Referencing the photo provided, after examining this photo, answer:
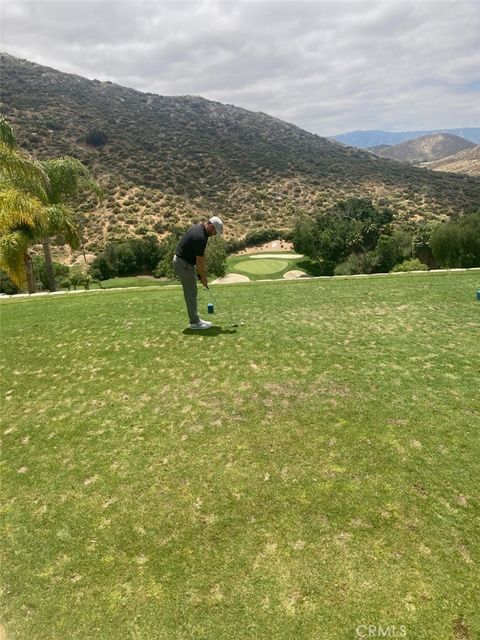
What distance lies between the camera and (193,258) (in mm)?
9852

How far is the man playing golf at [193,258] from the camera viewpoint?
958 centimetres

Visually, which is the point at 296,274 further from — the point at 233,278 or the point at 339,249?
the point at 233,278

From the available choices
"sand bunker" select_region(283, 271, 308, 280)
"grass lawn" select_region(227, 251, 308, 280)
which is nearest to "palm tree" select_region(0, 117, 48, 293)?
"grass lawn" select_region(227, 251, 308, 280)

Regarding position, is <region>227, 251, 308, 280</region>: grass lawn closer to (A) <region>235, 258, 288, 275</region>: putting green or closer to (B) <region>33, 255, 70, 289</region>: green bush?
(A) <region>235, 258, 288, 275</region>: putting green

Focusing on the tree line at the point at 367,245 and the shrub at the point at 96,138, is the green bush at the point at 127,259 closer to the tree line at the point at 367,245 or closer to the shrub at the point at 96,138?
the tree line at the point at 367,245

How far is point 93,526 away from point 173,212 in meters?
77.3

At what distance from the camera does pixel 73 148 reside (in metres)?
85.6

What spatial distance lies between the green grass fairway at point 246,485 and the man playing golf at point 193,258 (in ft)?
2.45

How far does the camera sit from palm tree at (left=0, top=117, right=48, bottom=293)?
17234 millimetres

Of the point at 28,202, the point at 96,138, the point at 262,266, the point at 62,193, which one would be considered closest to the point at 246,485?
the point at 28,202

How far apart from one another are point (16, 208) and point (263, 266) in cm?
4326

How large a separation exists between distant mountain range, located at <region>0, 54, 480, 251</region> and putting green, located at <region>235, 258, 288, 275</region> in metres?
19.3

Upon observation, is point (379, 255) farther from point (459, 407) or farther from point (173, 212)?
point (459, 407)

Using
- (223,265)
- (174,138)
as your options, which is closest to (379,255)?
(223,265)
